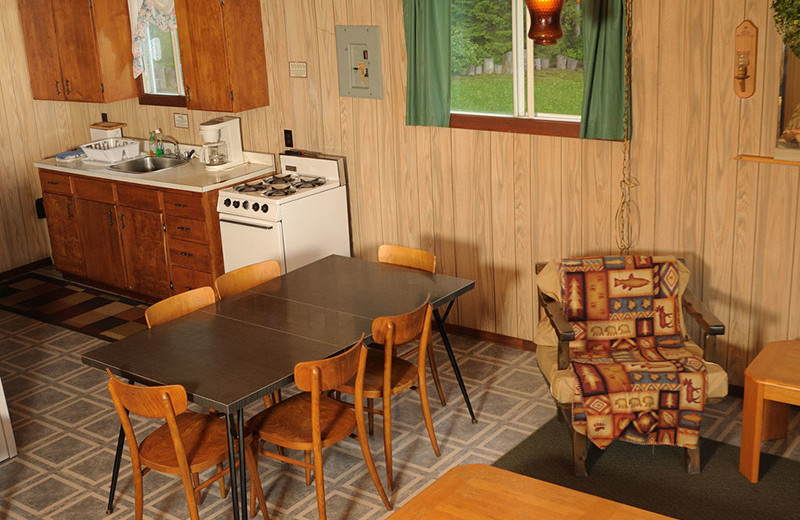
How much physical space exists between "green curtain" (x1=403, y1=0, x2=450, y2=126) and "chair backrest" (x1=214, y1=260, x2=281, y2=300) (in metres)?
1.38

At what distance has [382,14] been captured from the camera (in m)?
5.36

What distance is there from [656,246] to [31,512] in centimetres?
332

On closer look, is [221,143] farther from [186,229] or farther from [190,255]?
[190,255]


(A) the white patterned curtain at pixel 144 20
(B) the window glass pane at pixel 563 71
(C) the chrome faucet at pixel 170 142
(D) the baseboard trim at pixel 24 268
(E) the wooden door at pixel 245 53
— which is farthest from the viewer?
(D) the baseboard trim at pixel 24 268

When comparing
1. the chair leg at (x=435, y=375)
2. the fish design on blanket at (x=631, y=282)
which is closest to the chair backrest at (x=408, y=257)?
the chair leg at (x=435, y=375)

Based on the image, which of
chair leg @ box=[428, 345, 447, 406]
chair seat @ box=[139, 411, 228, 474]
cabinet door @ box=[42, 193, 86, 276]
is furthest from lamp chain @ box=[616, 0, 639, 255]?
cabinet door @ box=[42, 193, 86, 276]

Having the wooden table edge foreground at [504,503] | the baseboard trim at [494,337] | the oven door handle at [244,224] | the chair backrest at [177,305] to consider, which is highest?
the oven door handle at [244,224]

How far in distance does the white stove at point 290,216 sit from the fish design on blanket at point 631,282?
2075mm

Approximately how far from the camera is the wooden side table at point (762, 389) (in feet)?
12.3

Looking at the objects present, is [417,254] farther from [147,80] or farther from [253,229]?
[147,80]

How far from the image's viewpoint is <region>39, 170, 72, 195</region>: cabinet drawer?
6648 millimetres

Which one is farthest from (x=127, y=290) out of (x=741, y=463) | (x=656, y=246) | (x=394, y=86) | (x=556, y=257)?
(x=741, y=463)

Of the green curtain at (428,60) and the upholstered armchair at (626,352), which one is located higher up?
the green curtain at (428,60)

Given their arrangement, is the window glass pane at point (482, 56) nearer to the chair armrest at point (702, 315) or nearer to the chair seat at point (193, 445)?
the chair armrest at point (702, 315)
